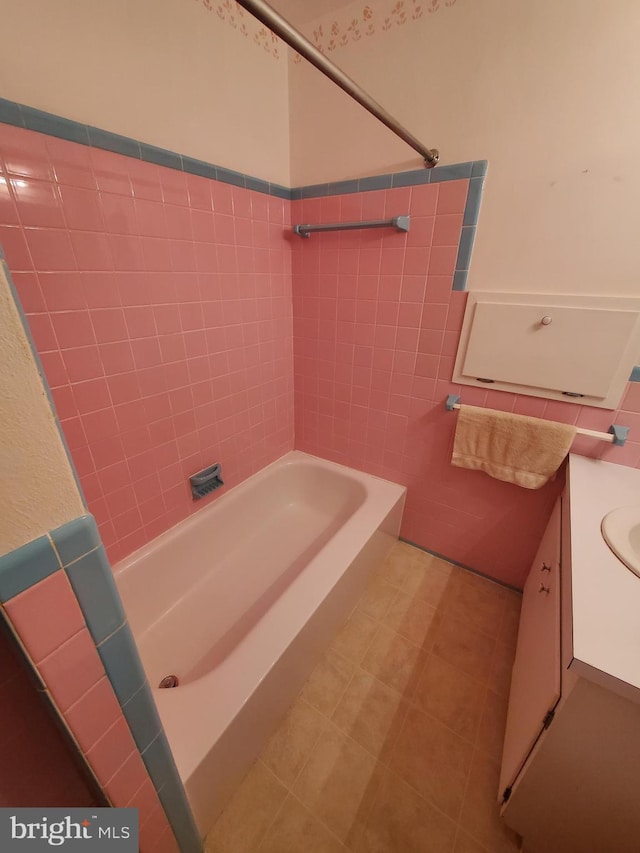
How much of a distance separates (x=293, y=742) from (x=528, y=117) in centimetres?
212

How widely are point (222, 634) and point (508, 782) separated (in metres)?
1.01

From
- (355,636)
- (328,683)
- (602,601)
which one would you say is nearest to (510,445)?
(602,601)

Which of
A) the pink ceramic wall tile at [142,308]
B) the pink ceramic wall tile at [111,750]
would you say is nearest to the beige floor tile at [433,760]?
the pink ceramic wall tile at [111,750]

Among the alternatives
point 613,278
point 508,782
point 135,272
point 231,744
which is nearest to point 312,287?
point 135,272

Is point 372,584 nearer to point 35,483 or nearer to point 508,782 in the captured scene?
point 508,782

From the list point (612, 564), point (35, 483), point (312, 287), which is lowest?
point (612, 564)

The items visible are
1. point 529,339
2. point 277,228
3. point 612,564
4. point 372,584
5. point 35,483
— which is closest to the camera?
point 35,483

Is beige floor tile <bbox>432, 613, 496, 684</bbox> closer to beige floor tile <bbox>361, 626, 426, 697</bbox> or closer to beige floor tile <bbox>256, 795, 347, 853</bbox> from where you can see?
beige floor tile <bbox>361, 626, 426, 697</bbox>

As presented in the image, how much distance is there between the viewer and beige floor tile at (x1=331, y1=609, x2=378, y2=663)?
1.30 meters

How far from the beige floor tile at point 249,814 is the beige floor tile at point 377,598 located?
646 millimetres

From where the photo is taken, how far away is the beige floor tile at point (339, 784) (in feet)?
2.95

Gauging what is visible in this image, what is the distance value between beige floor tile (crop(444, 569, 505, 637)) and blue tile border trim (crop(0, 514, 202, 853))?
4.05 feet

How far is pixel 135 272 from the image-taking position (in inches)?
41.3

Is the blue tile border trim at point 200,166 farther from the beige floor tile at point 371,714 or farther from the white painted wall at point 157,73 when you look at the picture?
the beige floor tile at point 371,714
